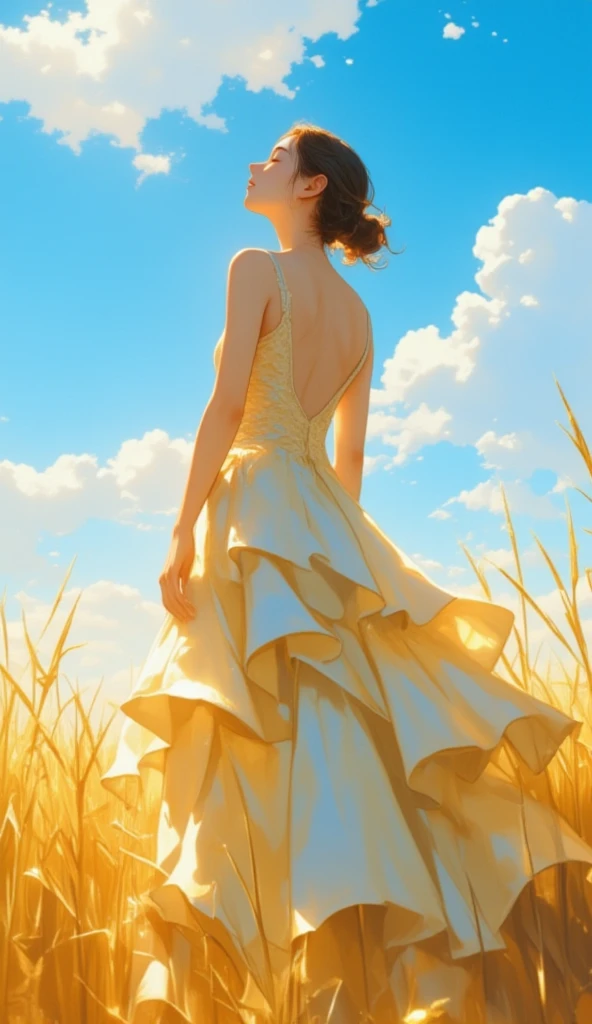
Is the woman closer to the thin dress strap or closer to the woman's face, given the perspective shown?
the thin dress strap

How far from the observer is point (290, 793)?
189 centimetres

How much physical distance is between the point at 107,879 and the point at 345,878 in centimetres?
70

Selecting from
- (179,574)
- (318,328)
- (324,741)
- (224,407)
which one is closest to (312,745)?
(324,741)

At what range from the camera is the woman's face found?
265 centimetres

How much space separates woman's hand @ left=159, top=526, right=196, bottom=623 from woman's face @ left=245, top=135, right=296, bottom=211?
3.67 ft

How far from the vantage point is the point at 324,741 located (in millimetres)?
1942

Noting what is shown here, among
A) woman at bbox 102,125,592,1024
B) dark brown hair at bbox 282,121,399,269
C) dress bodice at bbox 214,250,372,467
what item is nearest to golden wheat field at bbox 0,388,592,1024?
woman at bbox 102,125,592,1024

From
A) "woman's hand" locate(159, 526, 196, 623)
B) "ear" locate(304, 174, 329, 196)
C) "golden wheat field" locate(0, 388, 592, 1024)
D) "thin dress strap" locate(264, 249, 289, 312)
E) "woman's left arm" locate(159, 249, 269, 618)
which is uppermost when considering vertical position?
"ear" locate(304, 174, 329, 196)

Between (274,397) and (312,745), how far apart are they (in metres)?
0.96

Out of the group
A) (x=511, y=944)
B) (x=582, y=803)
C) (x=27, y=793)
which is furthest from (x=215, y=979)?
(x=582, y=803)

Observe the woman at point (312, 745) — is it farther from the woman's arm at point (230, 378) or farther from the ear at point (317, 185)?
the ear at point (317, 185)

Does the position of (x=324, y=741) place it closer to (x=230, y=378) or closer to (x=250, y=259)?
(x=230, y=378)

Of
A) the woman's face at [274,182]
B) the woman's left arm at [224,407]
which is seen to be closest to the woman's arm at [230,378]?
the woman's left arm at [224,407]

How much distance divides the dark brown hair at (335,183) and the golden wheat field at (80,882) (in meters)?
1.14
